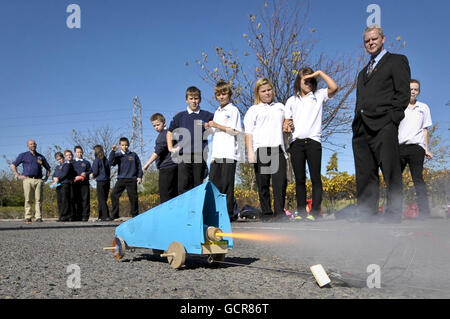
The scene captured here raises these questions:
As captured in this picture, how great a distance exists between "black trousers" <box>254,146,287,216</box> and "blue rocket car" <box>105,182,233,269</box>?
244 cm

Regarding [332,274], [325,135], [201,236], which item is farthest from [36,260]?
[325,135]

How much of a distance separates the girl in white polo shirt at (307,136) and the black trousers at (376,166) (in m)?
0.97

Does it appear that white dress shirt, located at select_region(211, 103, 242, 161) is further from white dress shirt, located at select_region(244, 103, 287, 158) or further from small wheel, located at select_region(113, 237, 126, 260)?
small wheel, located at select_region(113, 237, 126, 260)

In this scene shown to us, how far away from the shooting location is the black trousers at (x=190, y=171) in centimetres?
557

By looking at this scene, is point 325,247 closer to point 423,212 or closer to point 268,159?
point 268,159

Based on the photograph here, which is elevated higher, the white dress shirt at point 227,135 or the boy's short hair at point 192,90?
the boy's short hair at point 192,90

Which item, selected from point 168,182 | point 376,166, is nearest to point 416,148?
point 376,166

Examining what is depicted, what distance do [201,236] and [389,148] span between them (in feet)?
6.59

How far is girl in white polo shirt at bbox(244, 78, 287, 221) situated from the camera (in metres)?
5.30

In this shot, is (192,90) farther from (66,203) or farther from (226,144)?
(66,203)

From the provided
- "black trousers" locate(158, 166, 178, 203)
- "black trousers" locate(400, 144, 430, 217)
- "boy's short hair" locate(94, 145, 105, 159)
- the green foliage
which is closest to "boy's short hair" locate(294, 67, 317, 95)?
"black trousers" locate(400, 144, 430, 217)

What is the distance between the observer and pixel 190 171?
5656mm

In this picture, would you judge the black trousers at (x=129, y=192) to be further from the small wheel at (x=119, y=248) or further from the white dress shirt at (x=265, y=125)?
the small wheel at (x=119, y=248)

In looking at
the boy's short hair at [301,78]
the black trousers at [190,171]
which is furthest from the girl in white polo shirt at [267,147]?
the black trousers at [190,171]
